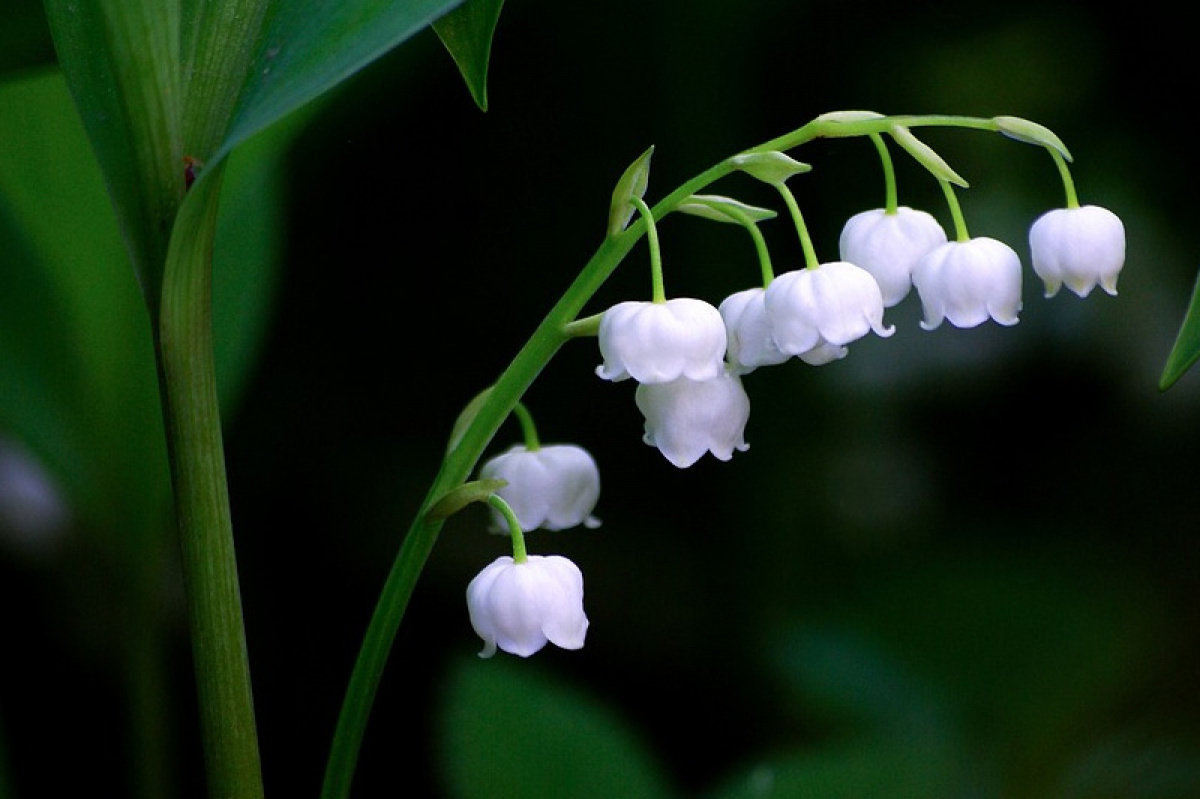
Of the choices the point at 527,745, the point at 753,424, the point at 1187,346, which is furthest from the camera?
the point at 753,424

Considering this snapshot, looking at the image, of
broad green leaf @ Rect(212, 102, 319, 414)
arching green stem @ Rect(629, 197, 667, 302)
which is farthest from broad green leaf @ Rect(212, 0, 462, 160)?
broad green leaf @ Rect(212, 102, 319, 414)

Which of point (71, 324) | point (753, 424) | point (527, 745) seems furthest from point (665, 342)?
point (753, 424)

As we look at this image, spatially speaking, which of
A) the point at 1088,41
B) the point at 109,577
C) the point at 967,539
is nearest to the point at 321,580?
the point at 109,577

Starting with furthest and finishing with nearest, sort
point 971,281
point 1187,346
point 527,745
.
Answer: point 527,745
point 971,281
point 1187,346

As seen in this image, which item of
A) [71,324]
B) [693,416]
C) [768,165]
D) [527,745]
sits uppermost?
[71,324]

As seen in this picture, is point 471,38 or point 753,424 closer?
point 471,38

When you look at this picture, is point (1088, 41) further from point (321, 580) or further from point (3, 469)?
point (3, 469)

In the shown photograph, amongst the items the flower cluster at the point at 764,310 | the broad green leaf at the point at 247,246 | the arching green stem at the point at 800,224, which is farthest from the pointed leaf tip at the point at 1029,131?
the broad green leaf at the point at 247,246

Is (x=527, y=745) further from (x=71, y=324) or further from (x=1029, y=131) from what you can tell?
(x=1029, y=131)
